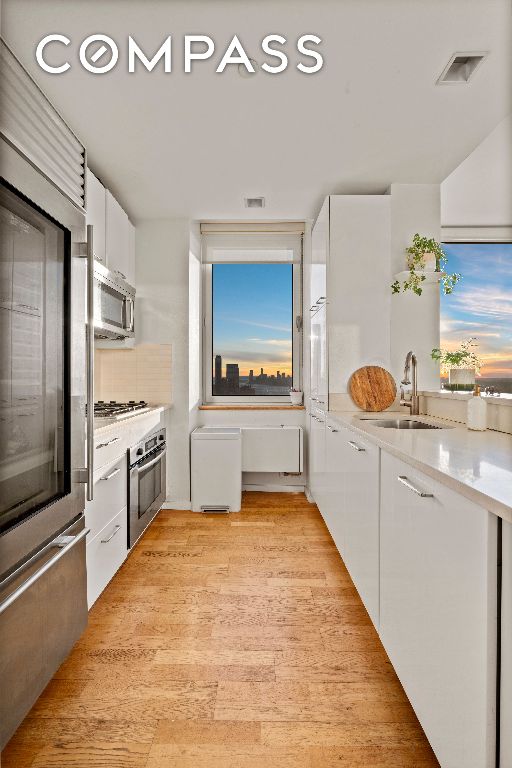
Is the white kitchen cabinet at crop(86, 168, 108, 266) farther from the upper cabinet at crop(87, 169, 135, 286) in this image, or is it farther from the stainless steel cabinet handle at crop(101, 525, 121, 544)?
the stainless steel cabinet handle at crop(101, 525, 121, 544)

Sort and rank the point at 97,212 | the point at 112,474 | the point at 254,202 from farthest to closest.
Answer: the point at 254,202
the point at 97,212
the point at 112,474

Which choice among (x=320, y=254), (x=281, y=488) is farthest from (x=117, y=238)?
(x=281, y=488)

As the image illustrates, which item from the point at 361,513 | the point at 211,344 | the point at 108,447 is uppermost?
the point at 211,344

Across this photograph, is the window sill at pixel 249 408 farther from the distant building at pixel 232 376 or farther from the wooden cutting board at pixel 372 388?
the wooden cutting board at pixel 372 388

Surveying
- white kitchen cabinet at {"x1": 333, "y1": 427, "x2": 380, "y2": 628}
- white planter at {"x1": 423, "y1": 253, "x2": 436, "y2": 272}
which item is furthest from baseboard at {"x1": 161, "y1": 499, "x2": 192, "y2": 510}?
white planter at {"x1": 423, "y1": 253, "x2": 436, "y2": 272}

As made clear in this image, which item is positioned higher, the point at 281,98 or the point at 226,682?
the point at 281,98

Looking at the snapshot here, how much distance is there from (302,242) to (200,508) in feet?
8.40

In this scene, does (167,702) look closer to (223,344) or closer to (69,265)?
(69,265)

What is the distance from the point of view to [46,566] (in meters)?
1.42

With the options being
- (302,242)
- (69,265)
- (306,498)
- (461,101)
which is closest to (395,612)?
(69,265)

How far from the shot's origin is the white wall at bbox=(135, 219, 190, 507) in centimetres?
384

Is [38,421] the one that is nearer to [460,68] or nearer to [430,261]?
[460,68]

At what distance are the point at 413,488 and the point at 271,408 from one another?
295 centimetres

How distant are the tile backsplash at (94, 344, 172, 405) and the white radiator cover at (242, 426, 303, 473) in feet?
2.67
